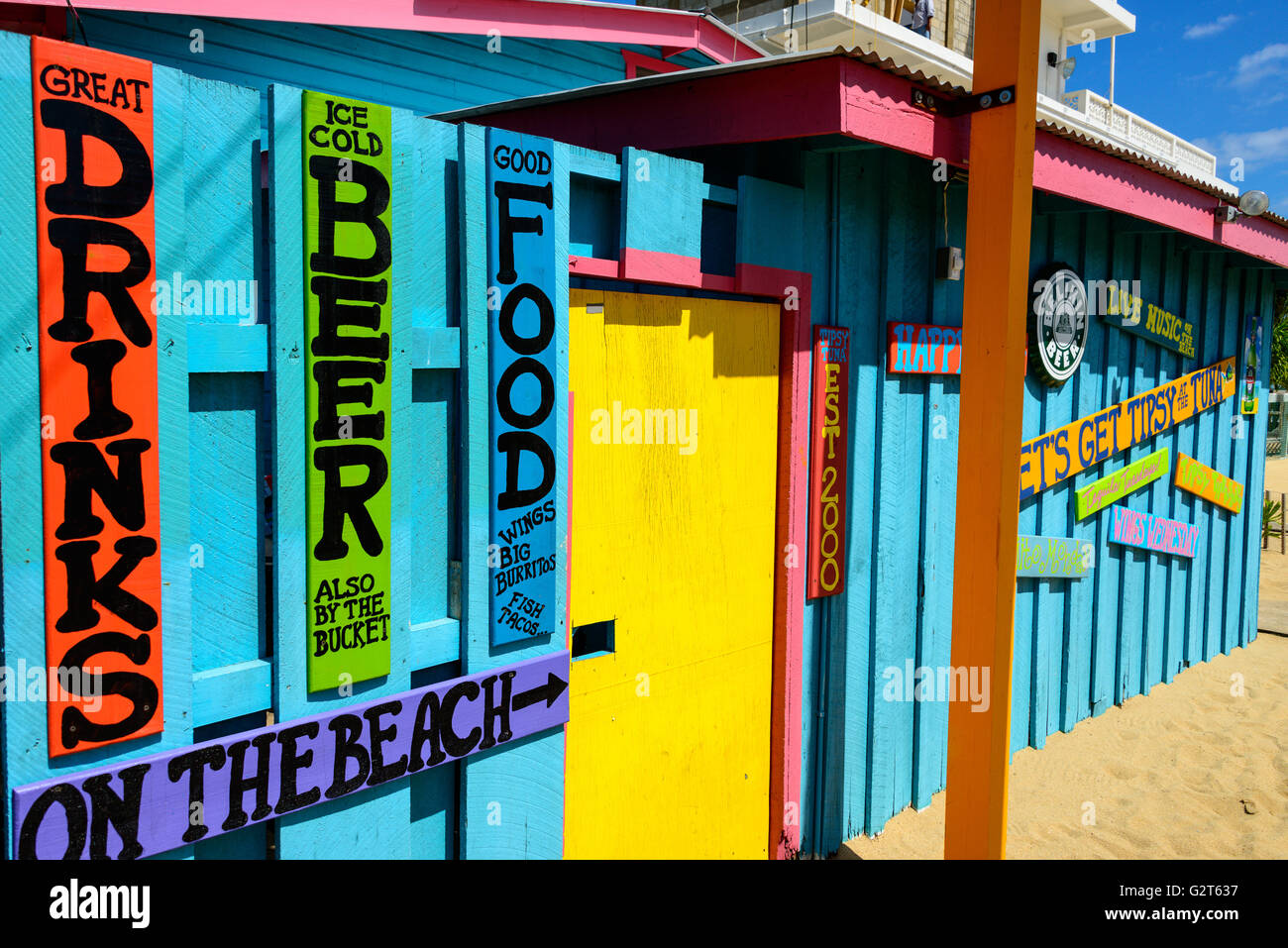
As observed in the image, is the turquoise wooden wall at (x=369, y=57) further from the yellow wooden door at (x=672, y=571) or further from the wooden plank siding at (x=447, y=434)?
the yellow wooden door at (x=672, y=571)

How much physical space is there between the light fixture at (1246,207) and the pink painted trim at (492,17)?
3.97 meters

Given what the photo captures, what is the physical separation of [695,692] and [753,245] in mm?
1945

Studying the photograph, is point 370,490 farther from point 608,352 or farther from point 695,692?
point 695,692

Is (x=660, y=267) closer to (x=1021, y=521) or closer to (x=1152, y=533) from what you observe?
(x=1021, y=521)

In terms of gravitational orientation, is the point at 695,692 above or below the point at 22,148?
below

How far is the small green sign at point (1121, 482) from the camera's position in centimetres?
643

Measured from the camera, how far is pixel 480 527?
3100 mm

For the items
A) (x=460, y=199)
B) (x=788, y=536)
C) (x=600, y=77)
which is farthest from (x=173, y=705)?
(x=600, y=77)

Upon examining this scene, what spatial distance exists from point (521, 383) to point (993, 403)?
5.97 feet

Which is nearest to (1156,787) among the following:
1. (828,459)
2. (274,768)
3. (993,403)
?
(828,459)

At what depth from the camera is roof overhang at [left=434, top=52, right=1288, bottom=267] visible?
3771 mm

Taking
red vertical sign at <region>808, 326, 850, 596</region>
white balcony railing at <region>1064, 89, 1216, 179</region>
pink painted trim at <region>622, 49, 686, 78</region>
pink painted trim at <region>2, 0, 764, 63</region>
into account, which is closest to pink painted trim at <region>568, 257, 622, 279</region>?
red vertical sign at <region>808, 326, 850, 596</region>

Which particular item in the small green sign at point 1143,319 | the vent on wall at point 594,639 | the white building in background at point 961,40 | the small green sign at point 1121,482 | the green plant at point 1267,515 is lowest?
the green plant at point 1267,515

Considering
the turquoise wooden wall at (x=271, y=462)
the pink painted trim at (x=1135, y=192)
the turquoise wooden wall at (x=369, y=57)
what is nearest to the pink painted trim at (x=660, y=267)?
the turquoise wooden wall at (x=271, y=462)
